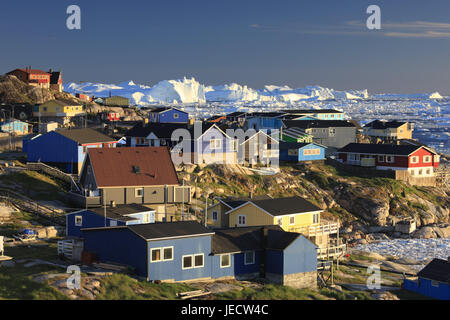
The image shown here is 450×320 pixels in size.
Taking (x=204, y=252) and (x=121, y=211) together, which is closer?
(x=204, y=252)

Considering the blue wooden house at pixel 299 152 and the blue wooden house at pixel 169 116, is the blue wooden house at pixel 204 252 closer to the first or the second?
the blue wooden house at pixel 299 152

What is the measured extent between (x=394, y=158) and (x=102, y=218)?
154ft

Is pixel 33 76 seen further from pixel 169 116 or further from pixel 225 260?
pixel 225 260

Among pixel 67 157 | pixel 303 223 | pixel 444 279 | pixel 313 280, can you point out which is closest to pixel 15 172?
pixel 67 157

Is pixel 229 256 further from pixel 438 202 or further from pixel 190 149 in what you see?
pixel 438 202

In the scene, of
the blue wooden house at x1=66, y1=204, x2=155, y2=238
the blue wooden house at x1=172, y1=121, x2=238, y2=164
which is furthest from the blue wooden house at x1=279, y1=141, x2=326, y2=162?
the blue wooden house at x1=66, y1=204, x2=155, y2=238

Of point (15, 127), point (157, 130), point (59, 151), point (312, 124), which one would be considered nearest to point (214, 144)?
point (157, 130)

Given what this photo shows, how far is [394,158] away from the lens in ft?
264

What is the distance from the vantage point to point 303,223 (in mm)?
47719

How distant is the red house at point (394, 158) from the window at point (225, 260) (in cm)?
4750

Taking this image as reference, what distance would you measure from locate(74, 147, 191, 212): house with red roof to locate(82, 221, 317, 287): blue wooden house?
43.9 ft

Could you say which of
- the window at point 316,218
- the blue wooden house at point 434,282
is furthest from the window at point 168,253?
the window at point 316,218

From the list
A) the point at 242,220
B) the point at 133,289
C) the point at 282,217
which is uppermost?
the point at 282,217

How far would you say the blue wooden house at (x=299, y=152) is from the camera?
7938 centimetres
